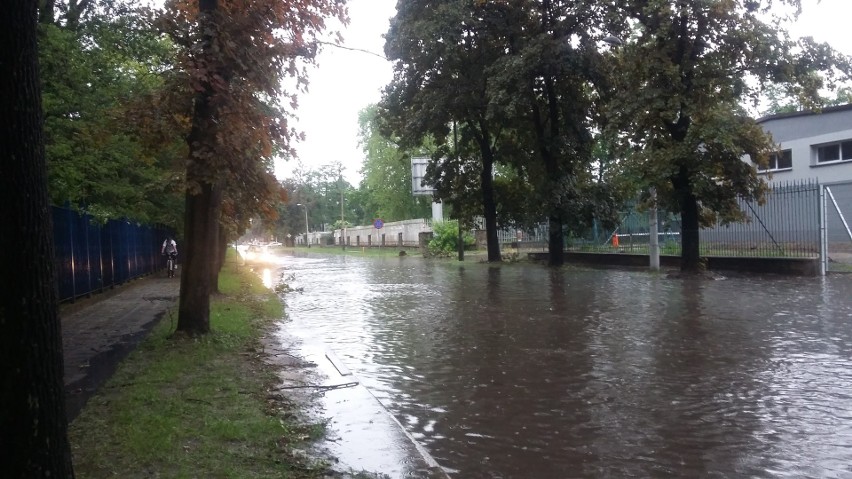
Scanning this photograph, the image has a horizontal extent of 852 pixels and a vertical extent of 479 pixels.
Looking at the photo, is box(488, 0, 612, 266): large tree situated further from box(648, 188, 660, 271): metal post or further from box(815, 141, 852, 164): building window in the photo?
box(815, 141, 852, 164): building window

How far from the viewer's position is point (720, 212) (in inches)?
818

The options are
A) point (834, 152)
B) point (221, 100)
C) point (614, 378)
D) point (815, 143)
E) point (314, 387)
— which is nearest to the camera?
point (314, 387)

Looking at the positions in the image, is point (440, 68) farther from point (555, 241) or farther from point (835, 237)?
point (835, 237)

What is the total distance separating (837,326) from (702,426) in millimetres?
6572

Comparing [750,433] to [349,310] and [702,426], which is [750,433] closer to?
[702,426]

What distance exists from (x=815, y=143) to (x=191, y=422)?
119ft

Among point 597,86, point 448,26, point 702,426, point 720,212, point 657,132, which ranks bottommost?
point 702,426

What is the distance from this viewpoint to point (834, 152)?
34.7 metres

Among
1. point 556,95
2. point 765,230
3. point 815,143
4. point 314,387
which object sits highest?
point 556,95

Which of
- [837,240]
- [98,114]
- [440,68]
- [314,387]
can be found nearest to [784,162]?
[837,240]

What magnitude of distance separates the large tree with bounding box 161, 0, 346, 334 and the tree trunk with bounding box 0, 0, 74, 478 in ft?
19.6

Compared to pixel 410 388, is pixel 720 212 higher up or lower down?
higher up

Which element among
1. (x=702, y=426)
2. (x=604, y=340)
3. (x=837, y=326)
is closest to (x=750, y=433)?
(x=702, y=426)

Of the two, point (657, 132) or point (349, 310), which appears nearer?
point (349, 310)
